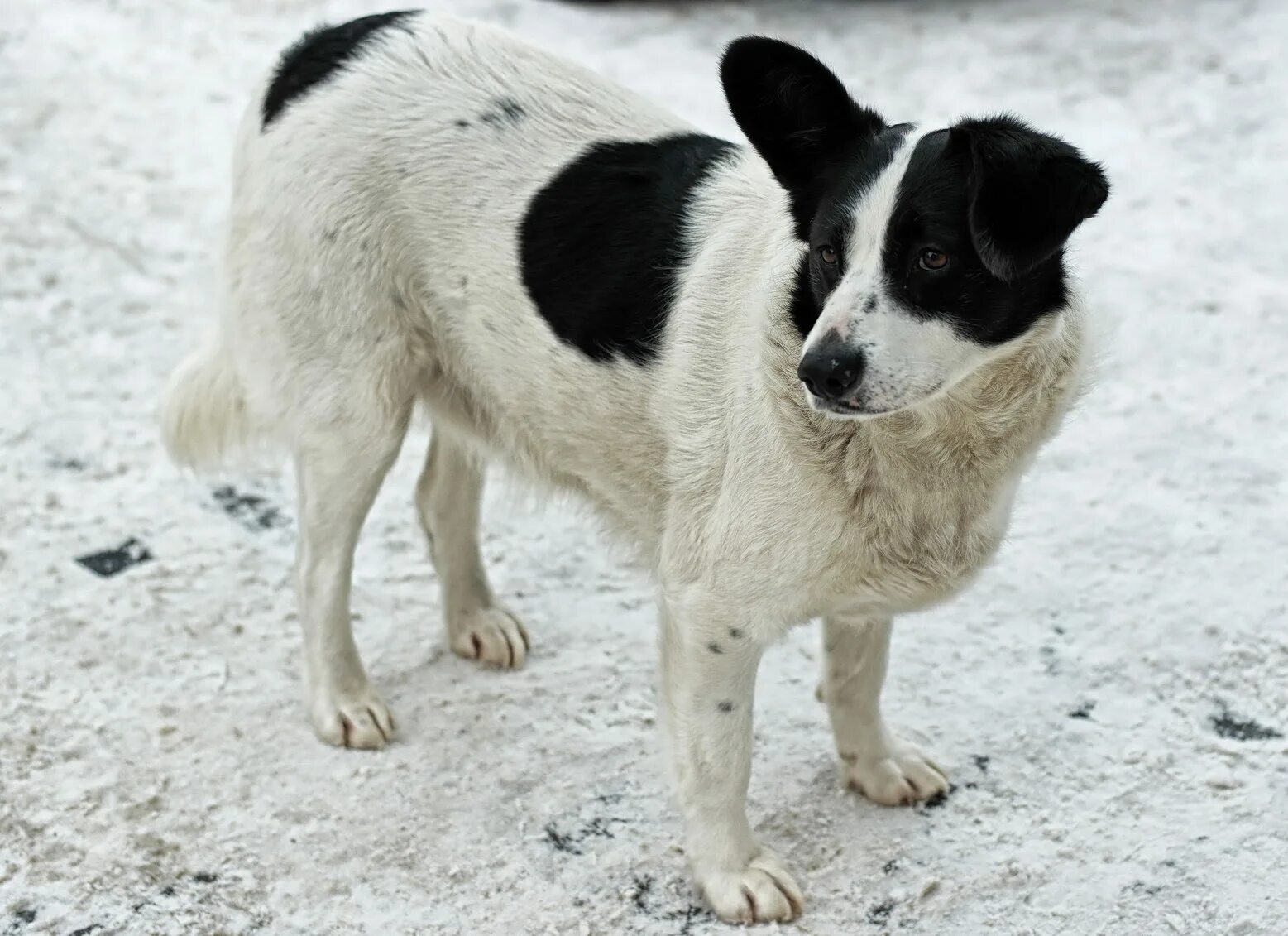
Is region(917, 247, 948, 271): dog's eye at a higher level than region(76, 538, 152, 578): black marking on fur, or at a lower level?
higher

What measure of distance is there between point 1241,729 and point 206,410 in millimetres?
2559

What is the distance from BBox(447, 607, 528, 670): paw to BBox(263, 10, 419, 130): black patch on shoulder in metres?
1.30

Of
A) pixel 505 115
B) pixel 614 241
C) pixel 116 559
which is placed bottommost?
pixel 116 559

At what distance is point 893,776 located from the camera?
10.9 ft

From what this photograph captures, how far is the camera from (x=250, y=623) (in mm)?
3869

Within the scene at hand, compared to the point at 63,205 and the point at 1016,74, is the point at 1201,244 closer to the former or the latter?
the point at 1016,74

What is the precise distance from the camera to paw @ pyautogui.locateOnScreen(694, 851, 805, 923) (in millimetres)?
3002

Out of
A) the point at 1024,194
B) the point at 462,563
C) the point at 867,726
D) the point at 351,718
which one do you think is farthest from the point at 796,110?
Result: the point at 351,718

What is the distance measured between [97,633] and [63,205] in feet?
8.30

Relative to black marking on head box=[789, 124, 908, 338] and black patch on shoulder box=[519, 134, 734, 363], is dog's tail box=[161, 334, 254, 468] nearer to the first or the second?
black patch on shoulder box=[519, 134, 734, 363]

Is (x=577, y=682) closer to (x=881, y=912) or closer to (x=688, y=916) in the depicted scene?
(x=688, y=916)

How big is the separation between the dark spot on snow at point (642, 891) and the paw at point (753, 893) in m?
0.10

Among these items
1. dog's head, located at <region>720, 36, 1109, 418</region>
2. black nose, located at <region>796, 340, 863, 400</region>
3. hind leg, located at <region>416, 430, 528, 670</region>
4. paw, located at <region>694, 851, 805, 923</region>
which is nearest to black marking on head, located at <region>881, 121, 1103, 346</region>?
dog's head, located at <region>720, 36, 1109, 418</region>

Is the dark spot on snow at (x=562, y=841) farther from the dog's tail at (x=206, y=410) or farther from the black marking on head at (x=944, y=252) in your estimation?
the black marking on head at (x=944, y=252)
